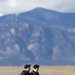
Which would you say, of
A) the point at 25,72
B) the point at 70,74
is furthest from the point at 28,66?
the point at 70,74

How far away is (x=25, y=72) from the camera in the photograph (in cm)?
1359

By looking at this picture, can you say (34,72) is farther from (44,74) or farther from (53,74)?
(53,74)

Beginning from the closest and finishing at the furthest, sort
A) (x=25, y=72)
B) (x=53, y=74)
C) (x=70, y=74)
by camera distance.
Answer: (x=25, y=72)
(x=70, y=74)
(x=53, y=74)

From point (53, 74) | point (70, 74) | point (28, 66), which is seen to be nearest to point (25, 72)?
point (28, 66)

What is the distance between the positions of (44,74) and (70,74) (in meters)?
3.71

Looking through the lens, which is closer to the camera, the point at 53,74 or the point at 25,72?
the point at 25,72

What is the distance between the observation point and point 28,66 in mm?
13750

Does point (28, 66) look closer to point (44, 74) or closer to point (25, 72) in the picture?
point (25, 72)

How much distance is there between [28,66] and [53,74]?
48.0m

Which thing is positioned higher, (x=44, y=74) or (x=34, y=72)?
(x=44, y=74)

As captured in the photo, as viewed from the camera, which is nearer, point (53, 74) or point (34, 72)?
point (34, 72)

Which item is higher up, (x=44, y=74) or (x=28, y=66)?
(x=44, y=74)

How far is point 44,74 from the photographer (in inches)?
2264

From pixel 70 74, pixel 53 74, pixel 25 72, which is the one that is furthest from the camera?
pixel 53 74
